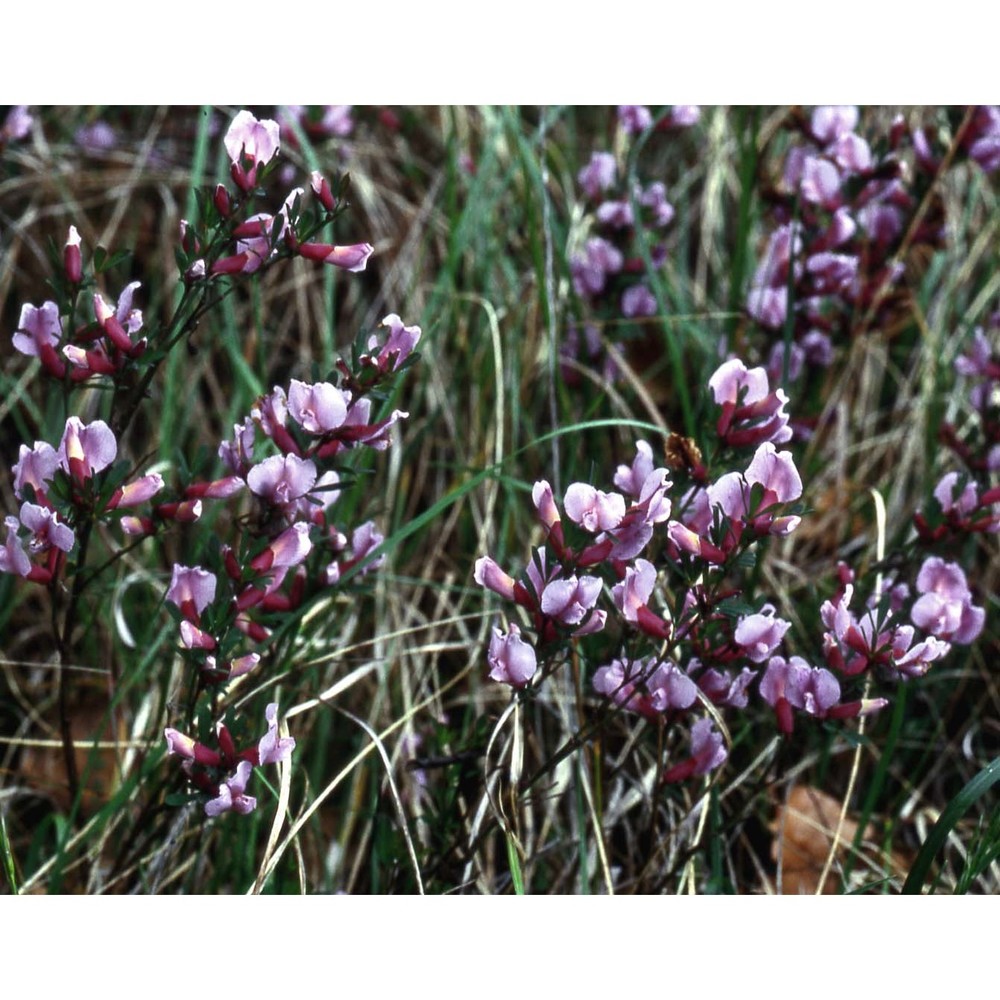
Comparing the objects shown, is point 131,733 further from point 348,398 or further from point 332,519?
point 348,398

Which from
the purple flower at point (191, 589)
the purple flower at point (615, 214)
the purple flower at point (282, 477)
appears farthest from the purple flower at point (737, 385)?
the purple flower at point (615, 214)

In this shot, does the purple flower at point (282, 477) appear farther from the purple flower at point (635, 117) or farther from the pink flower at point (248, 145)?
the purple flower at point (635, 117)

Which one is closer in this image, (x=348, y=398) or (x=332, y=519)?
(x=348, y=398)

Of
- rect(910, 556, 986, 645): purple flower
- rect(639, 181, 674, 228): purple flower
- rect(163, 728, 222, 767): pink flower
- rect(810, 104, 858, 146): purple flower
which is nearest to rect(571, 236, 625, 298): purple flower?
rect(639, 181, 674, 228): purple flower

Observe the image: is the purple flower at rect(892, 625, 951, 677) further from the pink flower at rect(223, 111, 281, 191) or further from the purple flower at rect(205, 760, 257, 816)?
the pink flower at rect(223, 111, 281, 191)

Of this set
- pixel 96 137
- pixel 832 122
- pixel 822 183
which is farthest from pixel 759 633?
pixel 96 137

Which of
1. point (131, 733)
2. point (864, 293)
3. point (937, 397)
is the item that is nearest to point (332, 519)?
point (131, 733)
